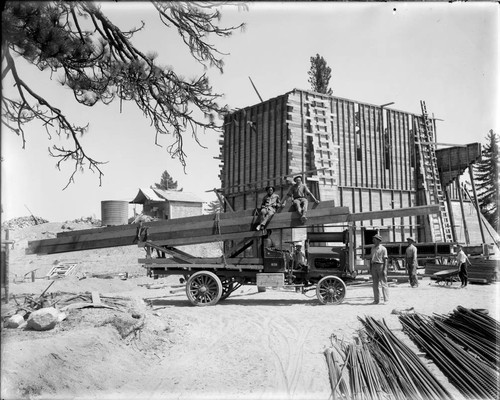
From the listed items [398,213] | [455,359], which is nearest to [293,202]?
[398,213]

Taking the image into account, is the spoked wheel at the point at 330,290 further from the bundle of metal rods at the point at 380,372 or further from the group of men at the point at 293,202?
the bundle of metal rods at the point at 380,372

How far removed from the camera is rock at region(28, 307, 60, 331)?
7176 millimetres

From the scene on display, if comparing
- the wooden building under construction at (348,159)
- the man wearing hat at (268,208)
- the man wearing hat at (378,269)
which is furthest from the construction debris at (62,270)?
the man wearing hat at (378,269)

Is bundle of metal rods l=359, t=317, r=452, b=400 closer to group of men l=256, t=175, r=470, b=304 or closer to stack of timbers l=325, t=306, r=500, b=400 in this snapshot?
stack of timbers l=325, t=306, r=500, b=400

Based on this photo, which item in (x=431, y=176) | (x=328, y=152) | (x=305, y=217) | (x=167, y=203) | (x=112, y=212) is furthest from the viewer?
(x=167, y=203)

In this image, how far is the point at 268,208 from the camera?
1212 centimetres

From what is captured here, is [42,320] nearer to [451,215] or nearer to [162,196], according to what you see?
[451,215]

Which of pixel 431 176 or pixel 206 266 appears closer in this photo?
pixel 206 266

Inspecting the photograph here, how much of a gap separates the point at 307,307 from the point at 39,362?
23.2ft

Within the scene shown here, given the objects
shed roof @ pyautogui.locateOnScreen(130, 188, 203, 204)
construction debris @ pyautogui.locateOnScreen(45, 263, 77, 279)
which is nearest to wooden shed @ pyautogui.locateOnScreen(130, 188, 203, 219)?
shed roof @ pyautogui.locateOnScreen(130, 188, 203, 204)

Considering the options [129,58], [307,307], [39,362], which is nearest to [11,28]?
[129,58]

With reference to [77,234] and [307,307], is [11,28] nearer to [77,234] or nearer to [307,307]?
[77,234]

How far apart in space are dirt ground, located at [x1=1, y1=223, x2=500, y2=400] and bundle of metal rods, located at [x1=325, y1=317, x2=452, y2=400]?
24 centimetres

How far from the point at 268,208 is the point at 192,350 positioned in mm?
5040
